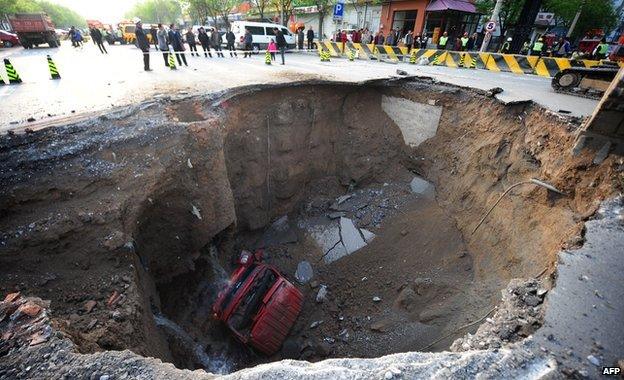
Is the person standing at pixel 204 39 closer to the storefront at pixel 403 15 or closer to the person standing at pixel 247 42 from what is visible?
the person standing at pixel 247 42

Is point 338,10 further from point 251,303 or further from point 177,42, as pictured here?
point 251,303

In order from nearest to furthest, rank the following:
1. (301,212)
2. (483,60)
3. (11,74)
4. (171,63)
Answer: (11,74), (301,212), (171,63), (483,60)

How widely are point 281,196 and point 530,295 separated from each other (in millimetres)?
7389

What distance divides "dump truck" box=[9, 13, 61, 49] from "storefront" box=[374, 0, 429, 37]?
25456mm

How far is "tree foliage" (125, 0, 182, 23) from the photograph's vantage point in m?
63.2

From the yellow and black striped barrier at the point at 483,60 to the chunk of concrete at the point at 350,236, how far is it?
1017 cm

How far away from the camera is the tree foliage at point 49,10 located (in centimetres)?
3194

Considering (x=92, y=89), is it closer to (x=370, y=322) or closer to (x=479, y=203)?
(x=370, y=322)

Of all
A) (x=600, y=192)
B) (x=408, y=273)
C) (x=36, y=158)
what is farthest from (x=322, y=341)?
(x=36, y=158)

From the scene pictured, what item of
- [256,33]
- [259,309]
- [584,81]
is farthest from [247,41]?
[259,309]

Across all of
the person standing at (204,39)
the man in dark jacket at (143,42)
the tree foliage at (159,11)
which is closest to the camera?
the man in dark jacket at (143,42)

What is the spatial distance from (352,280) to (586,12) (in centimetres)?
3003

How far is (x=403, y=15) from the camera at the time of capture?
24.2 meters

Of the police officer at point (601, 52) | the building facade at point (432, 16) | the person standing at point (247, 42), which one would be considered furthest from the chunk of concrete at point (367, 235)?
the building facade at point (432, 16)
